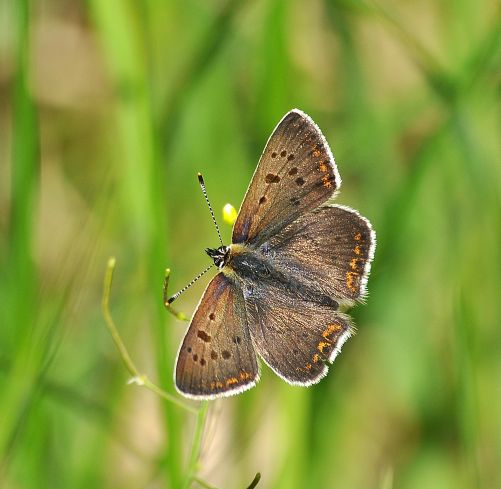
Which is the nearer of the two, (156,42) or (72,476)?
(72,476)

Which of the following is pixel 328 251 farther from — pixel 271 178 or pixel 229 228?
pixel 229 228

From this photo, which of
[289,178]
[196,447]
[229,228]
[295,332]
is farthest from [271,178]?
[229,228]

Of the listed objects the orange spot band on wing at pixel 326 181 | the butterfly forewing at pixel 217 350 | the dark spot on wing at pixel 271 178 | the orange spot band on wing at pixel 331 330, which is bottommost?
the butterfly forewing at pixel 217 350

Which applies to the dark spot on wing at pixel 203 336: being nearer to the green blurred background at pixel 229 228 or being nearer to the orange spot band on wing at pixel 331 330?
the green blurred background at pixel 229 228

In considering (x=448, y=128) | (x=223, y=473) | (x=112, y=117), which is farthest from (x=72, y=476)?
(x=112, y=117)

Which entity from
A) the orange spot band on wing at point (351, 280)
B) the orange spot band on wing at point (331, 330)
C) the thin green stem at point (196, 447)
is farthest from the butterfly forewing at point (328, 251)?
the thin green stem at point (196, 447)

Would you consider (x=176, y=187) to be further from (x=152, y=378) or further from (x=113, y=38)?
(x=113, y=38)

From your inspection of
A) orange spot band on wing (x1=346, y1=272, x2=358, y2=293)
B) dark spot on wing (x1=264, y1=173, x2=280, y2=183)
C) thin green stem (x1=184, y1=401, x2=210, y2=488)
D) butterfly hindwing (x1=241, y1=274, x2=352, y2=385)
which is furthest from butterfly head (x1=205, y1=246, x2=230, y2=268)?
thin green stem (x1=184, y1=401, x2=210, y2=488)
